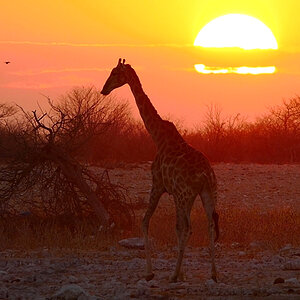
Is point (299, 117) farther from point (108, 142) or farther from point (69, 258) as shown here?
point (69, 258)

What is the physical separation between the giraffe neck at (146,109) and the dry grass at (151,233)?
239 centimetres

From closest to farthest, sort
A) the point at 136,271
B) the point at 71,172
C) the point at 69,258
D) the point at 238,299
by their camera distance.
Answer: the point at 238,299, the point at 136,271, the point at 69,258, the point at 71,172

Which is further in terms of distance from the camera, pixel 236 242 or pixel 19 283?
pixel 236 242

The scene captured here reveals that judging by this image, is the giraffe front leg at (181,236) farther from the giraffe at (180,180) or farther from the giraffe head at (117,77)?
the giraffe head at (117,77)

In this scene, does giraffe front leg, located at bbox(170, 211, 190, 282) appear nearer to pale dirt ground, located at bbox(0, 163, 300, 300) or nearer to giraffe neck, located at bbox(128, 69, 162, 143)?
pale dirt ground, located at bbox(0, 163, 300, 300)

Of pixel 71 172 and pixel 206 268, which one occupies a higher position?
pixel 71 172

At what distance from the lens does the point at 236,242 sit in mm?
13484

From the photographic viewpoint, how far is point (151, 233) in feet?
46.0

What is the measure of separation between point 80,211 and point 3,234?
4.77 feet

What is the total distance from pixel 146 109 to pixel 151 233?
3.10 meters

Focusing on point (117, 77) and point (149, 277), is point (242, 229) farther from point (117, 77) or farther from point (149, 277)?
point (149, 277)

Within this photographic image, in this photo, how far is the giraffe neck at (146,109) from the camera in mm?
11281

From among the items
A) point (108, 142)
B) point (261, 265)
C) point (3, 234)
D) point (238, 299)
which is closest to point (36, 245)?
point (3, 234)

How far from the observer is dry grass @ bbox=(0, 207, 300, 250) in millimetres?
13102
